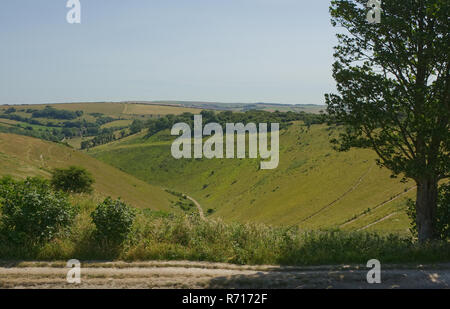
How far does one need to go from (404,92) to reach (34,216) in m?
11.2

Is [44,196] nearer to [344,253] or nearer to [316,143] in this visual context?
[344,253]

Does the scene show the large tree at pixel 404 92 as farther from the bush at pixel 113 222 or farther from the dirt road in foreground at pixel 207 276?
the bush at pixel 113 222

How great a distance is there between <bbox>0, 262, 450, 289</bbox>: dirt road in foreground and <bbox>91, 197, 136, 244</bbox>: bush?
957 mm

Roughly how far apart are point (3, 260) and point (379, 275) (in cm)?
884

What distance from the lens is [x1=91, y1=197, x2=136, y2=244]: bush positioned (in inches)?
384

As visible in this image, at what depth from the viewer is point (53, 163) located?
208ft

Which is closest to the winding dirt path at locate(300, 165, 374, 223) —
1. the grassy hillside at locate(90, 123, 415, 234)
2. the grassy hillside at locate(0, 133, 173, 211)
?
the grassy hillside at locate(90, 123, 415, 234)

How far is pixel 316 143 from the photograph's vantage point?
81188 mm

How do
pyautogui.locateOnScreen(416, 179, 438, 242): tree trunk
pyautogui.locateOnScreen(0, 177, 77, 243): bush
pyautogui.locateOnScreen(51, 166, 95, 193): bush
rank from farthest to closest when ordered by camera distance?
1. pyautogui.locateOnScreen(51, 166, 95, 193): bush
2. pyautogui.locateOnScreen(416, 179, 438, 242): tree trunk
3. pyautogui.locateOnScreen(0, 177, 77, 243): bush

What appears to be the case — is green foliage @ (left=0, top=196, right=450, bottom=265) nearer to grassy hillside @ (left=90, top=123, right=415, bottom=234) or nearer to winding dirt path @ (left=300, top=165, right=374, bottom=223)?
grassy hillside @ (left=90, top=123, right=415, bottom=234)

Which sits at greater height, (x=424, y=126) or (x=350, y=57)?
(x=350, y=57)

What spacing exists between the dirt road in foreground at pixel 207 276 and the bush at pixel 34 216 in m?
1.05

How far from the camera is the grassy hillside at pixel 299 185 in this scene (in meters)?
32.3
